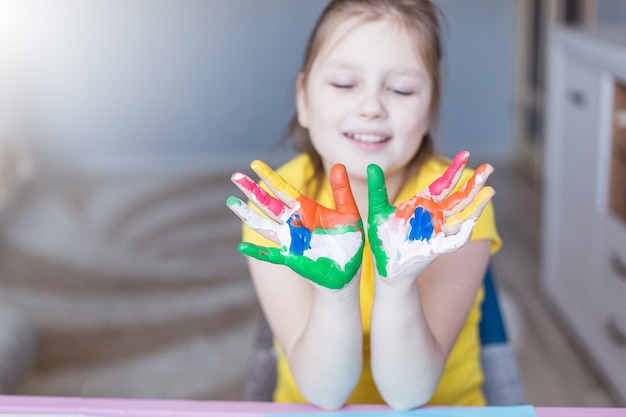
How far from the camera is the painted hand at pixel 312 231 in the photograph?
2.42ft

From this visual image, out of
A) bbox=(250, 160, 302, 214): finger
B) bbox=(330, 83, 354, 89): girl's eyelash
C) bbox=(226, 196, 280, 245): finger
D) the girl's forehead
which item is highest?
the girl's forehead

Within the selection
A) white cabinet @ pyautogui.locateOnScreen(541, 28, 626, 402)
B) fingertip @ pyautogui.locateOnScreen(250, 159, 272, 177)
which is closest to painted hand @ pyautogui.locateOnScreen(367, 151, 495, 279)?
fingertip @ pyautogui.locateOnScreen(250, 159, 272, 177)

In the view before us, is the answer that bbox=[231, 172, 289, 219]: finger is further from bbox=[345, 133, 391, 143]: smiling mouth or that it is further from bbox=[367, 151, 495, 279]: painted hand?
bbox=[345, 133, 391, 143]: smiling mouth

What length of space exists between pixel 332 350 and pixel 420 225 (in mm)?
187

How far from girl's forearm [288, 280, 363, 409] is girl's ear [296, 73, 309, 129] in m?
0.36

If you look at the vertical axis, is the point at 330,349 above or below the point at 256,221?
below

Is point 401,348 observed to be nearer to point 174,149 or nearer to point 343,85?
point 343,85

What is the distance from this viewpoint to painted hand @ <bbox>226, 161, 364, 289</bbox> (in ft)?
2.42

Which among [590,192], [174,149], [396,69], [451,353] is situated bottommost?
[174,149]

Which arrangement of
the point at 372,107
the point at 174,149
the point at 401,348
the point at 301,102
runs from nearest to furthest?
1. the point at 401,348
2. the point at 372,107
3. the point at 301,102
4. the point at 174,149

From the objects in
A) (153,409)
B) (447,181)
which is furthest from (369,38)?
(153,409)

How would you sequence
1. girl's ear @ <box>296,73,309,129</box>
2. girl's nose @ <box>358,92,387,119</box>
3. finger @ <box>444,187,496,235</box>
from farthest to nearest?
girl's ear @ <box>296,73,309,129</box> → girl's nose @ <box>358,92,387,119</box> → finger @ <box>444,187,496,235</box>

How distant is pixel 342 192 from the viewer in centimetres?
75

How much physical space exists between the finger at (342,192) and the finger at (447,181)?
83 millimetres
